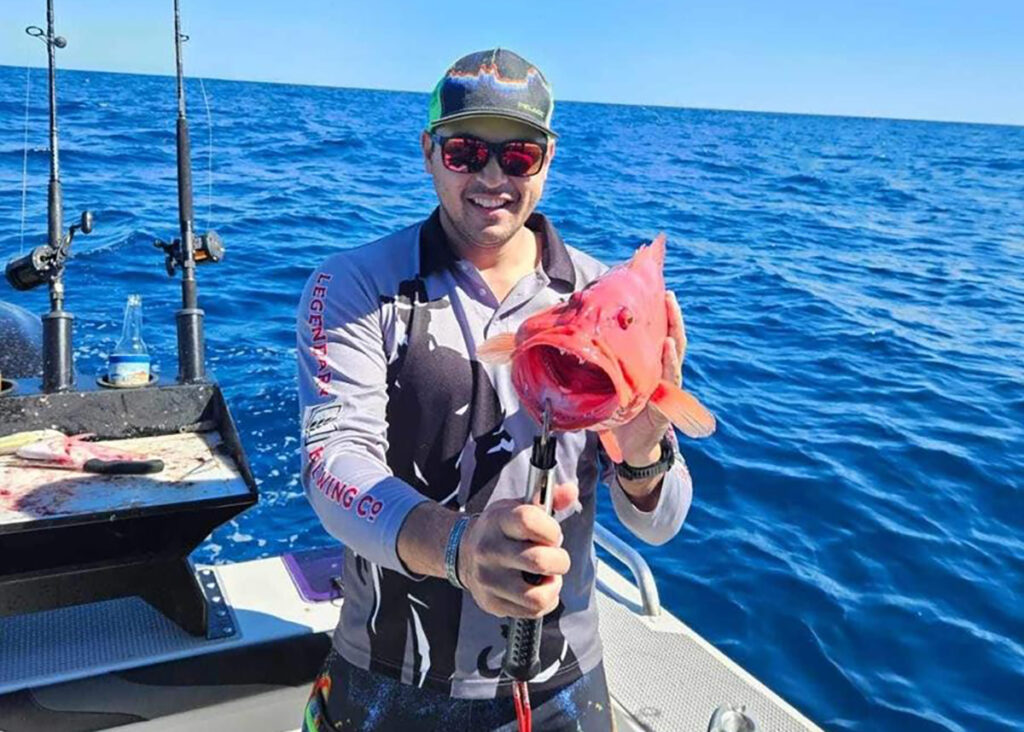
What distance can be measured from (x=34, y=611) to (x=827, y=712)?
11.6 feet

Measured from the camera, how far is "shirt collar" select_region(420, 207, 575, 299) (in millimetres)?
2367

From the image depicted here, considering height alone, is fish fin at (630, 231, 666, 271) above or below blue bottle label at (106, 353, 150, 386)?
above

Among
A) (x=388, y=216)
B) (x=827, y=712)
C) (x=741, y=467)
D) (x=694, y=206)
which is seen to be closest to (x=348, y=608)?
(x=827, y=712)

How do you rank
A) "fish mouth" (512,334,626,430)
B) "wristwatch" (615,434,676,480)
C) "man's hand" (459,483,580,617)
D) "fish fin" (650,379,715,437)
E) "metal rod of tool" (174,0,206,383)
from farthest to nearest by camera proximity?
"metal rod of tool" (174,0,206,383) < "wristwatch" (615,434,676,480) < "fish fin" (650,379,715,437) < "fish mouth" (512,334,626,430) < "man's hand" (459,483,580,617)

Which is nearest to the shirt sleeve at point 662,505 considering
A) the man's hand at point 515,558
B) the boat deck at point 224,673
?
the man's hand at point 515,558

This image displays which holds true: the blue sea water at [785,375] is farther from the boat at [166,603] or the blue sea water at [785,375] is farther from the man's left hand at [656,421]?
the man's left hand at [656,421]

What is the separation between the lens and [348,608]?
2.38 m

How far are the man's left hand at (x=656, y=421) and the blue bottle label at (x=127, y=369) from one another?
6.89 ft

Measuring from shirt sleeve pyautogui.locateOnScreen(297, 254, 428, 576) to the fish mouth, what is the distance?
1.34 feet

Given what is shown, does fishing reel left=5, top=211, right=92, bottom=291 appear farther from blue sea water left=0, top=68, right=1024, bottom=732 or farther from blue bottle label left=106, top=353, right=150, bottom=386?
blue sea water left=0, top=68, right=1024, bottom=732

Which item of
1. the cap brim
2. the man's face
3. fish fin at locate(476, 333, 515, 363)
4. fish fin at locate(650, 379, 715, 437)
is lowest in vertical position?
fish fin at locate(650, 379, 715, 437)

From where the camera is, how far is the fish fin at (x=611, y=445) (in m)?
2.02

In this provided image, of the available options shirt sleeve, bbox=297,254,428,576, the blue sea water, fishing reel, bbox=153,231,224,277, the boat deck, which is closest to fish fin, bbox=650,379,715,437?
shirt sleeve, bbox=297,254,428,576

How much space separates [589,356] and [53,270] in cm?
289
